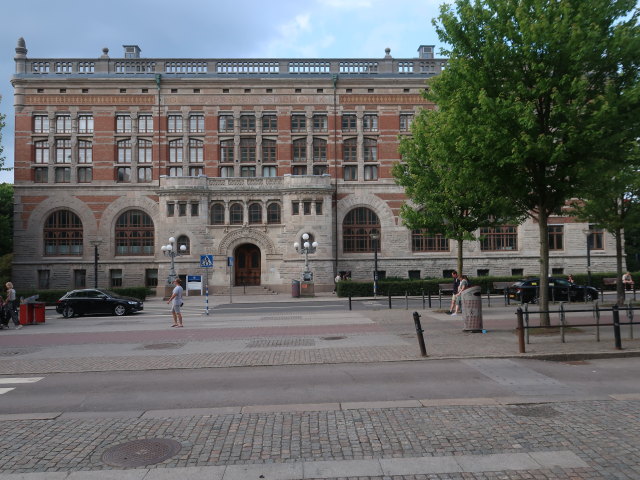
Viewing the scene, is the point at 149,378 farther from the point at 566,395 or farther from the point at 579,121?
the point at 579,121

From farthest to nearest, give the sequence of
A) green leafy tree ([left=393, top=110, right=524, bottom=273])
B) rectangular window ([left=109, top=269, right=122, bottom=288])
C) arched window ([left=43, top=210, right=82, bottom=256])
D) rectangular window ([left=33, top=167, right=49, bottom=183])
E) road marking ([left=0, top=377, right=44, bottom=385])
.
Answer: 1. rectangular window ([left=33, top=167, right=49, bottom=183])
2. arched window ([left=43, top=210, right=82, bottom=256])
3. rectangular window ([left=109, top=269, right=122, bottom=288])
4. green leafy tree ([left=393, top=110, right=524, bottom=273])
5. road marking ([left=0, top=377, right=44, bottom=385])

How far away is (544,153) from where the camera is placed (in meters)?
13.6

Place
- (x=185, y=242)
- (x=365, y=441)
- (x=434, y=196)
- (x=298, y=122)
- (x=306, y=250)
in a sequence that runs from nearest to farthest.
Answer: (x=365, y=441) → (x=434, y=196) → (x=306, y=250) → (x=185, y=242) → (x=298, y=122)

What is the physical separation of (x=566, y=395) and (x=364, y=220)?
3511 centimetres

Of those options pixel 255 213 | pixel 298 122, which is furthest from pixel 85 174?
pixel 298 122

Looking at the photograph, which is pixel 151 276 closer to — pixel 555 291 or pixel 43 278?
pixel 43 278

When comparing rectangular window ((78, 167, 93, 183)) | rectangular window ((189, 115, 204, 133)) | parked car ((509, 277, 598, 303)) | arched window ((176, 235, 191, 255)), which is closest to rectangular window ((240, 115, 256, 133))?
rectangular window ((189, 115, 204, 133))

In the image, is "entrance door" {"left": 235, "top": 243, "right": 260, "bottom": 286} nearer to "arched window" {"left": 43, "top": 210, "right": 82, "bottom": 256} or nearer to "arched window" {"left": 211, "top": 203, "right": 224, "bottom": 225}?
"arched window" {"left": 211, "top": 203, "right": 224, "bottom": 225}

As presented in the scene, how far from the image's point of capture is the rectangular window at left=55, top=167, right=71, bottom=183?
42344 millimetres

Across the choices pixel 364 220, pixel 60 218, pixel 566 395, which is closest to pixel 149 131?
pixel 60 218

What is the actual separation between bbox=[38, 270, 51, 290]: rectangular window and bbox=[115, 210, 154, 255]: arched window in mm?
6169

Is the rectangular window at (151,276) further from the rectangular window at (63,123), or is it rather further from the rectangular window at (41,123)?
the rectangular window at (41,123)

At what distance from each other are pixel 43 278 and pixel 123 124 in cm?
1503

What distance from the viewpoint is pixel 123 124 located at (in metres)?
42.6
